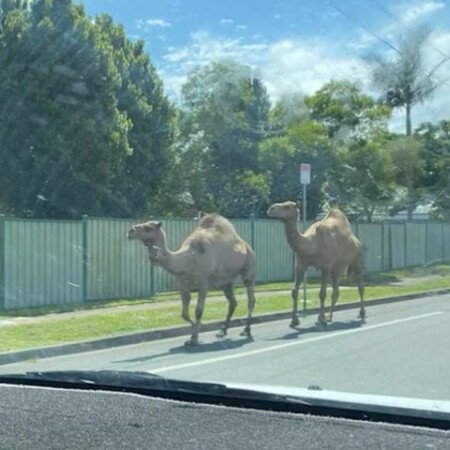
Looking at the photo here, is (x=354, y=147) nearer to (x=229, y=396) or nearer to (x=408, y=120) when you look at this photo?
(x=408, y=120)

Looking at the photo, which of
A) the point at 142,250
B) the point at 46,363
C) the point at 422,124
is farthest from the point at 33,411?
the point at 422,124

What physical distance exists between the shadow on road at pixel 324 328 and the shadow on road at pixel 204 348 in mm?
702

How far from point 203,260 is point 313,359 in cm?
338

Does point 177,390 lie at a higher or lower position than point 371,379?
higher

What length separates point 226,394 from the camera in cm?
423

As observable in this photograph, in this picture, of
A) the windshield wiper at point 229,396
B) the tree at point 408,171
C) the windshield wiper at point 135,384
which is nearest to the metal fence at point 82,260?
the tree at point 408,171

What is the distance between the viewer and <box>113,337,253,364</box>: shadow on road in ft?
40.1

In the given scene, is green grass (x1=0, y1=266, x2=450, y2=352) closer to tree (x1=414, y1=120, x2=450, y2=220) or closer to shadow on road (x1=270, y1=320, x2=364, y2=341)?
shadow on road (x1=270, y1=320, x2=364, y2=341)

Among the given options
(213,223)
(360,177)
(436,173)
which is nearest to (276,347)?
(213,223)

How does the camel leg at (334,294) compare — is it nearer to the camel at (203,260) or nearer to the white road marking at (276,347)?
the white road marking at (276,347)

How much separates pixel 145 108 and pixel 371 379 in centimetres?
2029

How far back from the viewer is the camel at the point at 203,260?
1428cm

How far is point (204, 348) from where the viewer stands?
13.4 meters

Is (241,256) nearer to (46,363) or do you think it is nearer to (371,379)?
(46,363)
